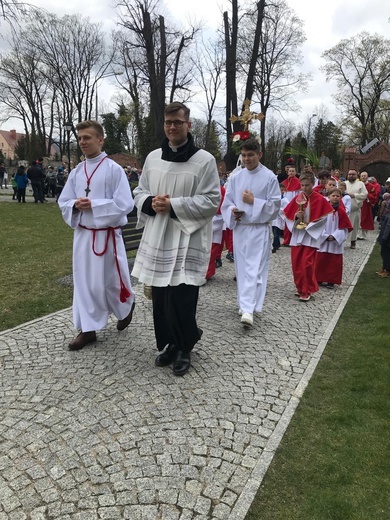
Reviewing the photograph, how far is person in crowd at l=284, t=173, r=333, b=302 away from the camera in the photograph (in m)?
6.43

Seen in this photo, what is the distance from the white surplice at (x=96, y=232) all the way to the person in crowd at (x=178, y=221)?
411mm

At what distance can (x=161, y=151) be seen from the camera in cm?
381

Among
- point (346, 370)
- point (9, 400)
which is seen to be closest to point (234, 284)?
point (346, 370)

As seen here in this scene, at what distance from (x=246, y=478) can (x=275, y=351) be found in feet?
6.61

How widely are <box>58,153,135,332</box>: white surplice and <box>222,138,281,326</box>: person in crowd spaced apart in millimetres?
1610

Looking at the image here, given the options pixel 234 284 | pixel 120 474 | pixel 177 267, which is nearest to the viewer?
pixel 120 474

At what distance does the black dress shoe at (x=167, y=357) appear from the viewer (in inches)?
157

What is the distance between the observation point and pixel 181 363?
3898 millimetres

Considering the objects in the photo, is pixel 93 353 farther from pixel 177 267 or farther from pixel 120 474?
pixel 120 474

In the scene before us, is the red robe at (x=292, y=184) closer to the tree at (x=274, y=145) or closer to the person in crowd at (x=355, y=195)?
the person in crowd at (x=355, y=195)

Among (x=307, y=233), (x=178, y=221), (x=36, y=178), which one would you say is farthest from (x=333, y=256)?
(x=36, y=178)

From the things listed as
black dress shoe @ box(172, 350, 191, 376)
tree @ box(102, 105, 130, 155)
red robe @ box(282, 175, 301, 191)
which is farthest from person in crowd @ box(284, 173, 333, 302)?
tree @ box(102, 105, 130, 155)

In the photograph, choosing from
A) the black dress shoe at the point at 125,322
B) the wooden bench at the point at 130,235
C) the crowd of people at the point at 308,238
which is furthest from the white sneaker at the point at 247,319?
the wooden bench at the point at 130,235

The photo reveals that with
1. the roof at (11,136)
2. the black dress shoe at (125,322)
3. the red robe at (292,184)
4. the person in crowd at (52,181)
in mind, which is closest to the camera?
the black dress shoe at (125,322)
